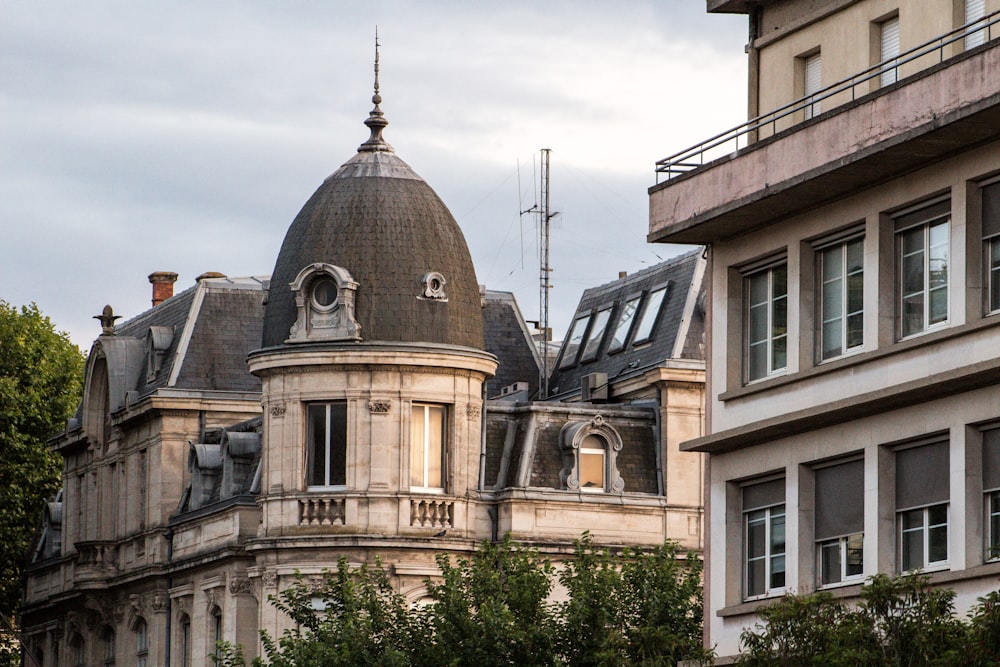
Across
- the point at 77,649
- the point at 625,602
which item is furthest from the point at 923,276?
the point at 77,649

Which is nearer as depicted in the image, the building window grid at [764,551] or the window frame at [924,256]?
the window frame at [924,256]

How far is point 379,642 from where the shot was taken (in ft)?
182

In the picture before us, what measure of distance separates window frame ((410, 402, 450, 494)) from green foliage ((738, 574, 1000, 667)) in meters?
31.2

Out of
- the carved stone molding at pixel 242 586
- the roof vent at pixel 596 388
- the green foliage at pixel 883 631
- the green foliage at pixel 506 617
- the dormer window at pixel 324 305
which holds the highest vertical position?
the dormer window at pixel 324 305

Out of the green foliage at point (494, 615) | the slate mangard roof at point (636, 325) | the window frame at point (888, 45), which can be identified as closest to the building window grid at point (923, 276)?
the window frame at point (888, 45)

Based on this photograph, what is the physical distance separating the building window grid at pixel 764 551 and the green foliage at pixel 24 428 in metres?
53.9

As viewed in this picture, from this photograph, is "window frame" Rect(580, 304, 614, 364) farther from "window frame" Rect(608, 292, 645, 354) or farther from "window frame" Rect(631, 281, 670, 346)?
"window frame" Rect(631, 281, 670, 346)

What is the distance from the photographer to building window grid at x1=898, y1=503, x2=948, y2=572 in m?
41.5

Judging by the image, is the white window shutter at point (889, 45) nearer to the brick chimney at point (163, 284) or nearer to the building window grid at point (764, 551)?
the building window grid at point (764, 551)

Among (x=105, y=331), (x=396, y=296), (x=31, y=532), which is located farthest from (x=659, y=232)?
(x=31, y=532)

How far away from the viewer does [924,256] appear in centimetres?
4241

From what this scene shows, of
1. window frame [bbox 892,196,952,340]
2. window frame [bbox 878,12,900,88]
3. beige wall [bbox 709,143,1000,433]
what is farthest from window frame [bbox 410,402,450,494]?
window frame [bbox 892,196,952,340]

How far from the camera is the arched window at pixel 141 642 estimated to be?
79000 mm

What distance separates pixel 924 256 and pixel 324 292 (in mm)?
29515
